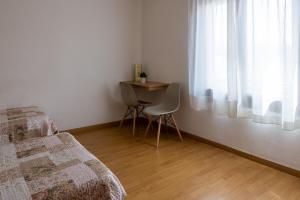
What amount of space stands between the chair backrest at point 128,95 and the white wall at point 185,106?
56 centimetres

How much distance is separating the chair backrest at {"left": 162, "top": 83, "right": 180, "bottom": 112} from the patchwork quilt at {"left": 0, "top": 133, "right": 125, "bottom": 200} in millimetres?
1937

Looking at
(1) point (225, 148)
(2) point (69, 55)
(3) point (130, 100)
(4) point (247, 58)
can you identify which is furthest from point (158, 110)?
(2) point (69, 55)

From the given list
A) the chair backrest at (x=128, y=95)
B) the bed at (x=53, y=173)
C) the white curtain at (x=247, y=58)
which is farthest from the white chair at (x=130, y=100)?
the bed at (x=53, y=173)

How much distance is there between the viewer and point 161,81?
3812 mm

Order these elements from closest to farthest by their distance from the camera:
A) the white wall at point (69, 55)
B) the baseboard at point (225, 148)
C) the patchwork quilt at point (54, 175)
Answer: the patchwork quilt at point (54, 175) < the baseboard at point (225, 148) < the white wall at point (69, 55)

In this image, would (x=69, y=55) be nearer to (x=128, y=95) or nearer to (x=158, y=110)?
(x=128, y=95)

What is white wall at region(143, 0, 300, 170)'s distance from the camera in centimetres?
242

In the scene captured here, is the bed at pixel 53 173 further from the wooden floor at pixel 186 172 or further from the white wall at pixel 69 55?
the white wall at pixel 69 55

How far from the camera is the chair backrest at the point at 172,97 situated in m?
3.34

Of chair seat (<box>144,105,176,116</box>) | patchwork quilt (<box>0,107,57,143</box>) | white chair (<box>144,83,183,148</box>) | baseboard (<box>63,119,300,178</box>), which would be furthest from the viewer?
white chair (<box>144,83,183,148</box>)

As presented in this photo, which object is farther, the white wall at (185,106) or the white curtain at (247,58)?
the white wall at (185,106)

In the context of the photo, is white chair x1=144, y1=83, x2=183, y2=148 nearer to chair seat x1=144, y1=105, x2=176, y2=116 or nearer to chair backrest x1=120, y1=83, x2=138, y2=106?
chair seat x1=144, y1=105, x2=176, y2=116

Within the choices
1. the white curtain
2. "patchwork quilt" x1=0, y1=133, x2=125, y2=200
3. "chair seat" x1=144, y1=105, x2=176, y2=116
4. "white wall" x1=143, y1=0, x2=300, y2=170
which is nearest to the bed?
"patchwork quilt" x1=0, y1=133, x2=125, y2=200

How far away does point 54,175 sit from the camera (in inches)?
50.5
